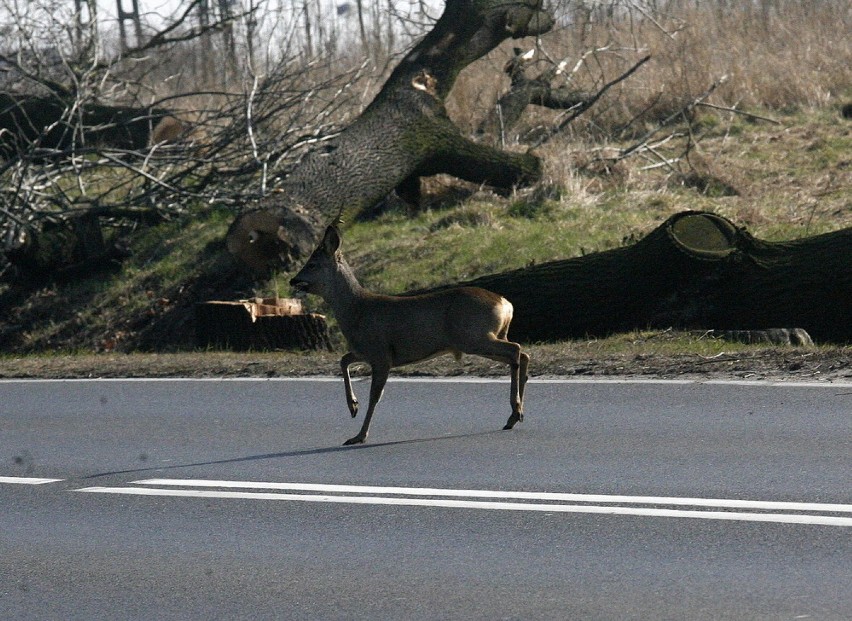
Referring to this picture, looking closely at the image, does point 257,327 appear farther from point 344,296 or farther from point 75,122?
point 75,122

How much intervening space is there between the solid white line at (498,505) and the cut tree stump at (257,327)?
6995 mm

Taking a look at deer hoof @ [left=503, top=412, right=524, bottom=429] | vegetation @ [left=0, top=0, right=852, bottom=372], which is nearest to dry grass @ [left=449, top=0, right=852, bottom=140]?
vegetation @ [left=0, top=0, right=852, bottom=372]

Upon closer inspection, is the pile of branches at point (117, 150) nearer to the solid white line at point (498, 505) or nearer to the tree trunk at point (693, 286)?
the tree trunk at point (693, 286)

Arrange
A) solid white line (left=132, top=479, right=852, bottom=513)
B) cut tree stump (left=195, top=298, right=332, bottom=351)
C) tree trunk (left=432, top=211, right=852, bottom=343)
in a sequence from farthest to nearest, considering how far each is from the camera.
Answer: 1. cut tree stump (left=195, top=298, right=332, bottom=351)
2. tree trunk (left=432, top=211, right=852, bottom=343)
3. solid white line (left=132, top=479, right=852, bottom=513)

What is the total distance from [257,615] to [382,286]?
12485mm

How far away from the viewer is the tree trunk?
1284 centimetres

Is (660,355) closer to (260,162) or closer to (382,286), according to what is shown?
(382,286)

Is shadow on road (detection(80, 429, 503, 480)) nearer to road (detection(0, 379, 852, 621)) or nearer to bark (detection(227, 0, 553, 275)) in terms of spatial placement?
road (detection(0, 379, 852, 621))

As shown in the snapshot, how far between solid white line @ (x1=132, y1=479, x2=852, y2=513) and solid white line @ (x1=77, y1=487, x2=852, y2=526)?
0.13 m

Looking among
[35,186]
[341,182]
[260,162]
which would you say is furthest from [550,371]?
[35,186]

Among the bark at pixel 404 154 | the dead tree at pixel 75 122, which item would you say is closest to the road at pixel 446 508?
the bark at pixel 404 154

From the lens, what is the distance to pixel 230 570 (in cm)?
631

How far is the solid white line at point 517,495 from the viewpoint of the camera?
684 centimetres

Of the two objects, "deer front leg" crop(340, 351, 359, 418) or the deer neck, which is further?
the deer neck
